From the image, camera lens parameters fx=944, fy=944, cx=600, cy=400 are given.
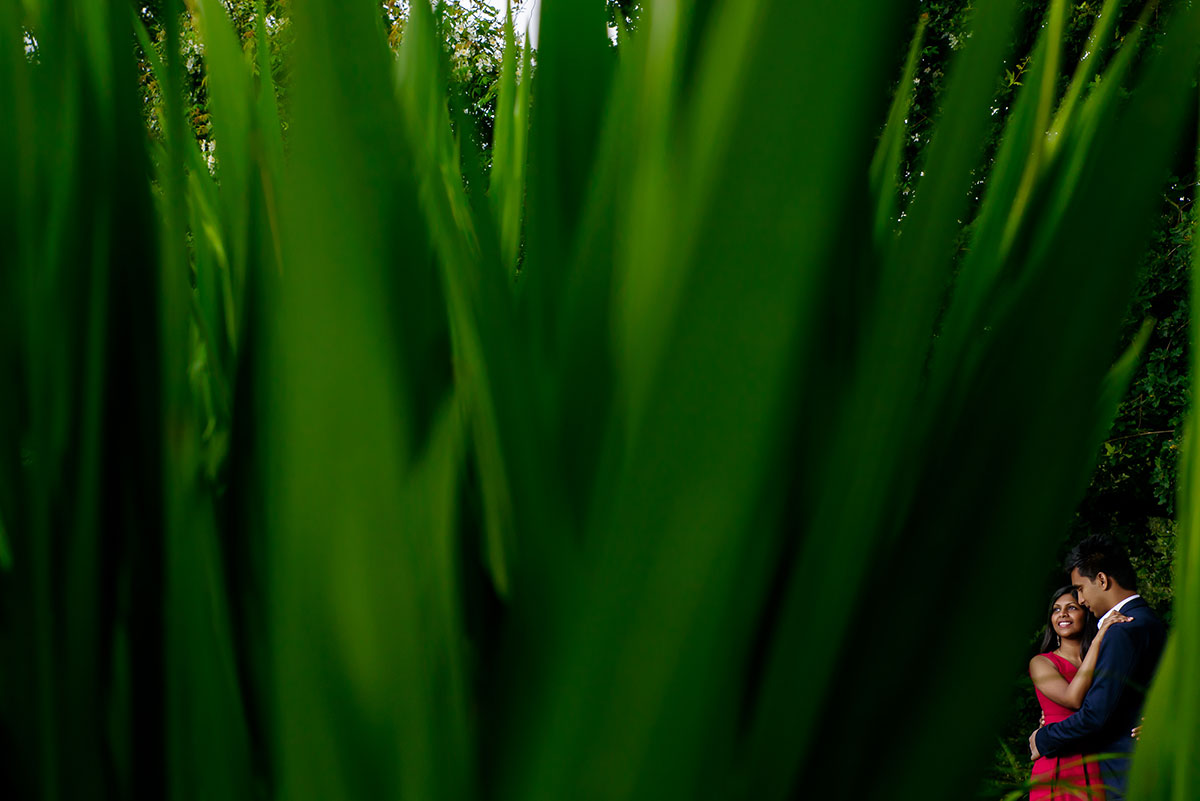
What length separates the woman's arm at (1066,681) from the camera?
2.17 metres

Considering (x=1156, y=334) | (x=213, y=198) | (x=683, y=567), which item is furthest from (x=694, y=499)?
(x=1156, y=334)

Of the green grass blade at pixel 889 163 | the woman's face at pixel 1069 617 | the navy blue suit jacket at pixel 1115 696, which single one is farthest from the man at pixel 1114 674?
the green grass blade at pixel 889 163

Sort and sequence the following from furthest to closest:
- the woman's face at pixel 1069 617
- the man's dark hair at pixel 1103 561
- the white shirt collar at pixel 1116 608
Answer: the woman's face at pixel 1069 617, the man's dark hair at pixel 1103 561, the white shirt collar at pixel 1116 608

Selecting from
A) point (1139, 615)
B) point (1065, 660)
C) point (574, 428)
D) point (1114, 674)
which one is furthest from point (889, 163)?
point (1065, 660)

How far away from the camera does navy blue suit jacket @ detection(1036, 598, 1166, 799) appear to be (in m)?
1.84

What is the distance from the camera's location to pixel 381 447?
9 cm

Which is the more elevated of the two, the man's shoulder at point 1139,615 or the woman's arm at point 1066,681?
the man's shoulder at point 1139,615

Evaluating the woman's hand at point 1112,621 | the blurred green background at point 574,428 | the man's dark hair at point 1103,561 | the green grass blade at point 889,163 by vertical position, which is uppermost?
the green grass blade at point 889,163

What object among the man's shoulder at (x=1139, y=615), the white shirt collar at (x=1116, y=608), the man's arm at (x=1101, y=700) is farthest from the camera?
the white shirt collar at (x=1116, y=608)

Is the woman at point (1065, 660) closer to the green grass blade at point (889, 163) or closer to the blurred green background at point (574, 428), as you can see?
the green grass blade at point (889, 163)

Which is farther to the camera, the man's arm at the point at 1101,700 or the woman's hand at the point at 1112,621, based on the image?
the woman's hand at the point at 1112,621

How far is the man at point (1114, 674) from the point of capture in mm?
1842

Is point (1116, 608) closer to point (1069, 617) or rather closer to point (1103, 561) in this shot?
point (1103, 561)

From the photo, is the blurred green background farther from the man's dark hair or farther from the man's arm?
the man's dark hair
